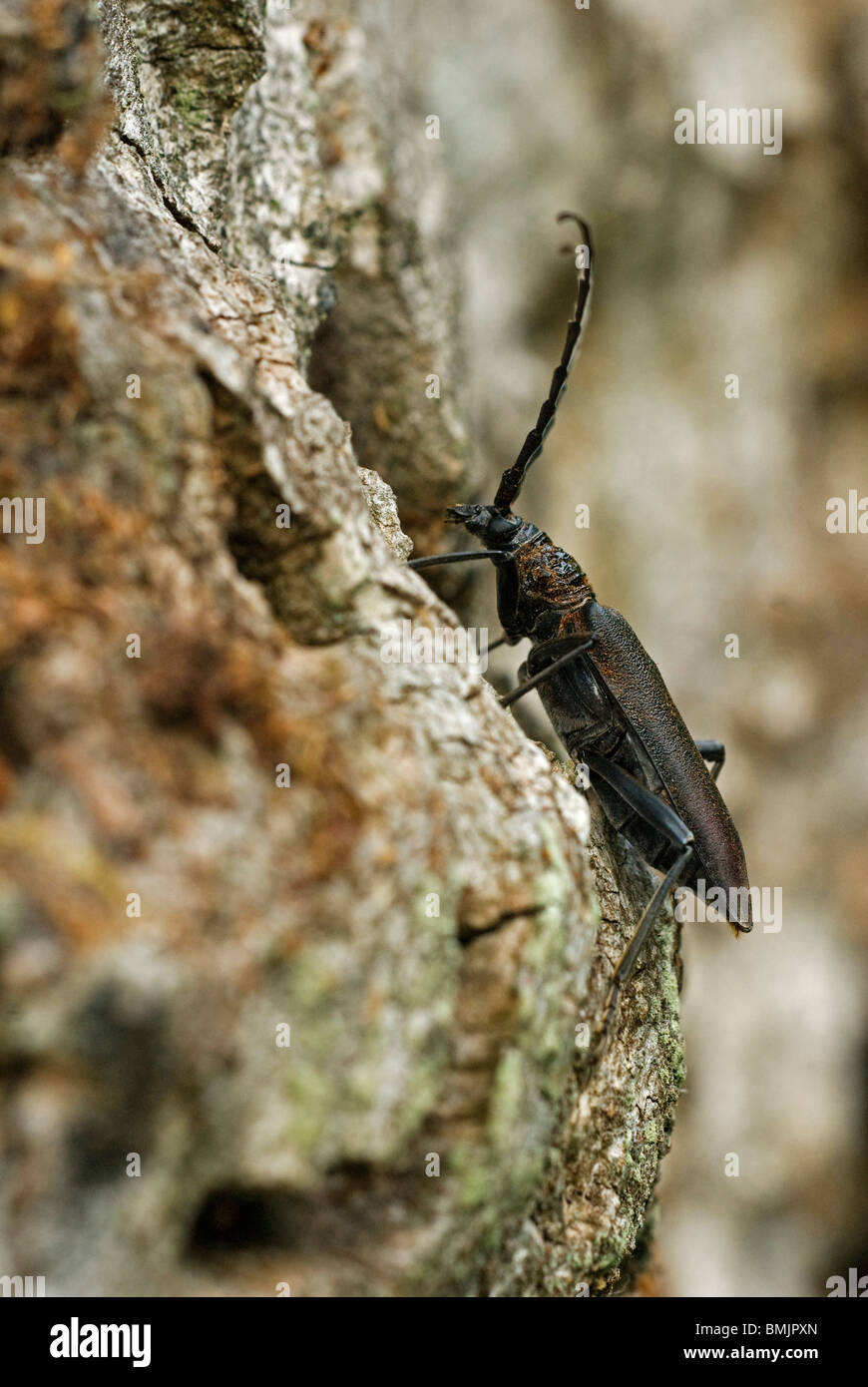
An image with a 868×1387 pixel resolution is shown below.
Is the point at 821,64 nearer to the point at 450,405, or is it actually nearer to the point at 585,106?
the point at 585,106

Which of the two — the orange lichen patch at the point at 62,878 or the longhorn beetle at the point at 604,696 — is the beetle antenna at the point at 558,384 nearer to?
the longhorn beetle at the point at 604,696

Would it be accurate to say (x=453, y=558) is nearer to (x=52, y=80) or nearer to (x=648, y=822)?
(x=648, y=822)
